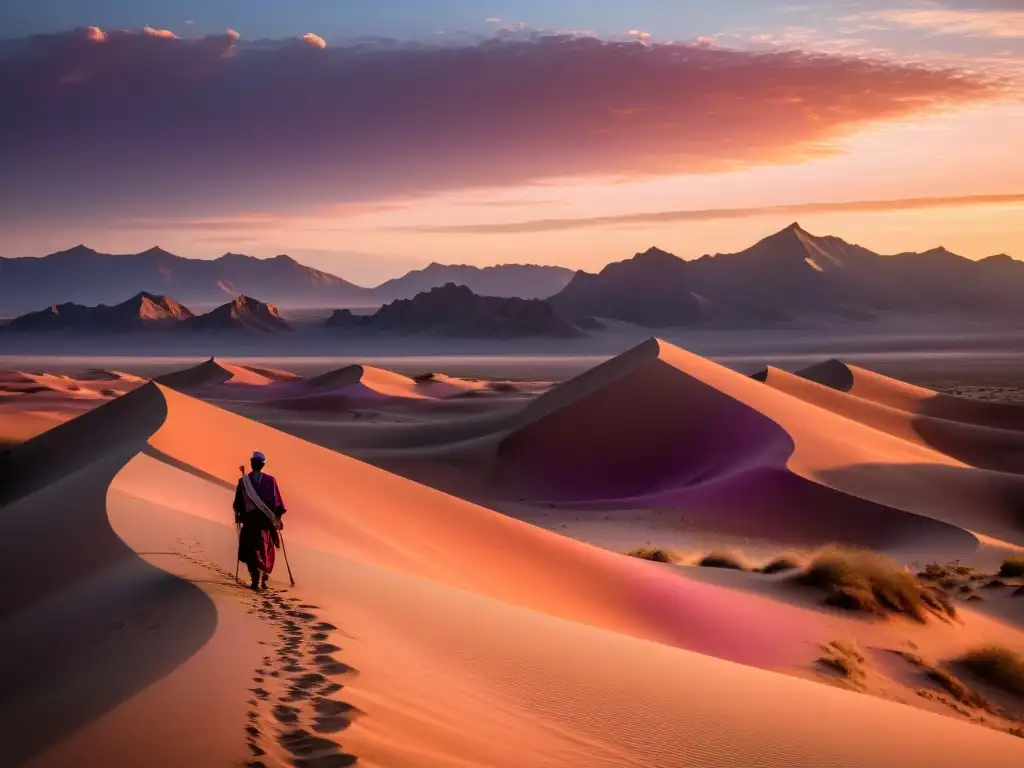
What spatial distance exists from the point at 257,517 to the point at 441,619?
1673 millimetres

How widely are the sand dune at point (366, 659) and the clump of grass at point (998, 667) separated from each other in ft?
6.19

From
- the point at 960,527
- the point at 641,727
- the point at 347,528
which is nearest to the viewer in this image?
the point at 641,727

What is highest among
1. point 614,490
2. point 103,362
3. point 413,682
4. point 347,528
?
point 413,682

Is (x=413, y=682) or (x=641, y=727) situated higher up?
(x=413, y=682)

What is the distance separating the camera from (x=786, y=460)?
96.8ft

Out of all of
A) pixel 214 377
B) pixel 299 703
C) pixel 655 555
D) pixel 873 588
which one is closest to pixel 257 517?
pixel 299 703

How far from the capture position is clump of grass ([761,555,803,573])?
706 inches

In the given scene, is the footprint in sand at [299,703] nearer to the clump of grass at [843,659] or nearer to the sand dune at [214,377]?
the clump of grass at [843,659]

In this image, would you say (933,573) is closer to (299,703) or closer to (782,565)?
(782,565)

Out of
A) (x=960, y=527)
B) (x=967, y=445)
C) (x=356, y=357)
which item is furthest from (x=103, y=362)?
(x=960, y=527)

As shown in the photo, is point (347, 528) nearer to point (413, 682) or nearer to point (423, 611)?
point (423, 611)

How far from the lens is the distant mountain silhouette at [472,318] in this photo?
18738 centimetres

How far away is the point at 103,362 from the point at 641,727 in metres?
154

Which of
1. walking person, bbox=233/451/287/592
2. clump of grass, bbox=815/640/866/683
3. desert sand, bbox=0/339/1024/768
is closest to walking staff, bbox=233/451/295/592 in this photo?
walking person, bbox=233/451/287/592
